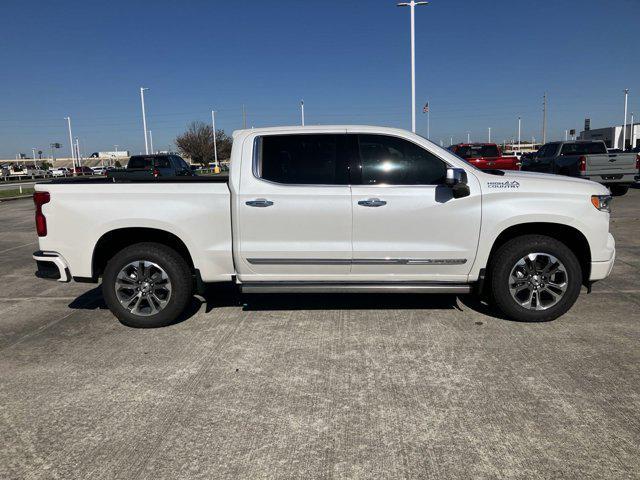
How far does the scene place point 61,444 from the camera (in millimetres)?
3086

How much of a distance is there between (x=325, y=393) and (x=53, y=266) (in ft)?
10.2

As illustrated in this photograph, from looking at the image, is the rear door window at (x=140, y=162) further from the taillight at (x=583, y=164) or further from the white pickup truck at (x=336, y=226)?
the white pickup truck at (x=336, y=226)

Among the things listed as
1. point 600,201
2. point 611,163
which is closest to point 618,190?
point 611,163

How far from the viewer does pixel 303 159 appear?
16.6 ft

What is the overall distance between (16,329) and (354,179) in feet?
12.2

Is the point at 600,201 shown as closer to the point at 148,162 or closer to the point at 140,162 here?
the point at 148,162

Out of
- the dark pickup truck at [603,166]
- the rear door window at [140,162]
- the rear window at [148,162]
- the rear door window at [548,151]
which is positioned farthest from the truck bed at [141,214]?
the rear door window at [140,162]

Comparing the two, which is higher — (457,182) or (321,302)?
(457,182)

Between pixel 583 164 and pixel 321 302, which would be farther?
pixel 583 164

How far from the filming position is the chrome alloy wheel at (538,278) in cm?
498

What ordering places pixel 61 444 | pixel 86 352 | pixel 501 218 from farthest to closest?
pixel 501 218 → pixel 86 352 → pixel 61 444

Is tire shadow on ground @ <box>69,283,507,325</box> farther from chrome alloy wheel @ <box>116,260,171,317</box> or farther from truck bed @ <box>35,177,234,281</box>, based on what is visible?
truck bed @ <box>35,177,234,281</box>

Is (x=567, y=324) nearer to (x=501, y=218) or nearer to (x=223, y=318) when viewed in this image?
(x=501, y=218)

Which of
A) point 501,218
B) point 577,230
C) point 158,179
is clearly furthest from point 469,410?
point 158,179
